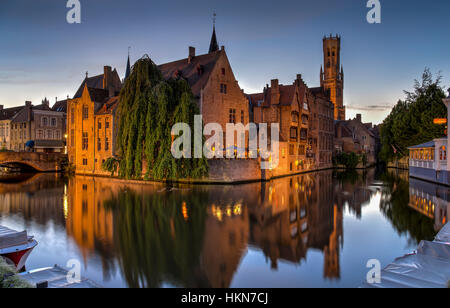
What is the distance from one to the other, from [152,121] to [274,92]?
19.6 metres

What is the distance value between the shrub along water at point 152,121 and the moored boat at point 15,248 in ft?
59.2

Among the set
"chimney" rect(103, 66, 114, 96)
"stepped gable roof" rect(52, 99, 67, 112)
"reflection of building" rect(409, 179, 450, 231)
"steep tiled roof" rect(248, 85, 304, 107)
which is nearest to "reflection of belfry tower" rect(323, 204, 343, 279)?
"reflection of building" rect(409, 179, 450, 231)

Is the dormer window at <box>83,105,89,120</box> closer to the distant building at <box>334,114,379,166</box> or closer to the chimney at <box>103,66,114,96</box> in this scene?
the chimney at <box>103,66,114,96</box>

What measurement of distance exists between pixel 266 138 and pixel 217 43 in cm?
1957

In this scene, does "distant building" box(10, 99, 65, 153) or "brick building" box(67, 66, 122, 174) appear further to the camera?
"distant building" box(10, 99, 65, 153)

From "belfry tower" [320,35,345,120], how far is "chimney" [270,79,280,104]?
72.7 m

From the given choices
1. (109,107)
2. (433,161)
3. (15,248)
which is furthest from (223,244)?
(109,107)

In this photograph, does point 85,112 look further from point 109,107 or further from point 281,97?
point 281,97

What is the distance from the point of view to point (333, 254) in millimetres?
10414

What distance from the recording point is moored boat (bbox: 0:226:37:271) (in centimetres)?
862

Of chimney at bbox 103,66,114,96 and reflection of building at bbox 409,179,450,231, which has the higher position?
chimney at bbox 103,66,114,96

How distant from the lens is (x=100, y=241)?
11.6m

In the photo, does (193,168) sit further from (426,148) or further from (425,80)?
(425,80)

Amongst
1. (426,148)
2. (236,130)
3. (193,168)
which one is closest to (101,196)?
(193,168)
